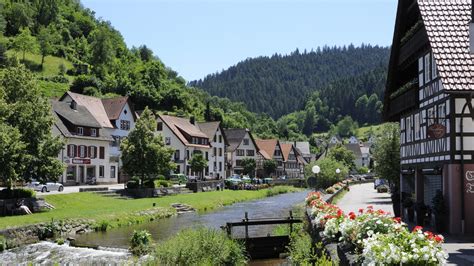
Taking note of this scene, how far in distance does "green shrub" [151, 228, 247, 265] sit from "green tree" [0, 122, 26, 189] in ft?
58.6

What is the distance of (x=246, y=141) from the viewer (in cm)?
11894

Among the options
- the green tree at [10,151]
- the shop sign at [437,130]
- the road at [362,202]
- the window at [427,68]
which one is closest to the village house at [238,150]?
the road at [362,202]

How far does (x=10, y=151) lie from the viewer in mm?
33875

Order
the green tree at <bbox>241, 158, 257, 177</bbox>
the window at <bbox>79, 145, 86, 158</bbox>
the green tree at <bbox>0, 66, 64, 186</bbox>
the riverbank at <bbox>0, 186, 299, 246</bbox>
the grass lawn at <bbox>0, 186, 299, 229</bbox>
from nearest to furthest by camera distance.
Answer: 1. the riverbank at <bbox>0, 186, 299, 246</bbox>
2. the grass lawn at <bbox>0, 186, 299, 229</bbox>
3. the green tree at <bbox>0, 66, 64, 186</bbox>
4. the window at <bbox>79, 145, 86, 158</bbox>
5. the green tree at <bbox>241, 158, 257, 177</bbox>

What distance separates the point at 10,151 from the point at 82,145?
3328 centimetres

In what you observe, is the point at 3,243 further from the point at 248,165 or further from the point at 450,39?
the point at 248,165

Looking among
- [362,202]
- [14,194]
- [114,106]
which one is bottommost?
[362,202]

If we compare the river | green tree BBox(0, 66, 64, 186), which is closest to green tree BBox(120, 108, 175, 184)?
the river

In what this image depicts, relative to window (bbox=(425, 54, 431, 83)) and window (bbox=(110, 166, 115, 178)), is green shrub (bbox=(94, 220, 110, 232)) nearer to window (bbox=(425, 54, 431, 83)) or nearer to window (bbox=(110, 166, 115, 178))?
window (bbox=(425, 54, 431, 83))

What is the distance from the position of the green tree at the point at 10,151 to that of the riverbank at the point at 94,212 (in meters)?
2.90

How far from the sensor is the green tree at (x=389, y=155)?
4412cm

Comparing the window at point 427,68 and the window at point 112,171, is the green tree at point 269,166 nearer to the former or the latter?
the window at point 112,171

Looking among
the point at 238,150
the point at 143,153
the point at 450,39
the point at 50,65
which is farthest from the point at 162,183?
the point at 50,65

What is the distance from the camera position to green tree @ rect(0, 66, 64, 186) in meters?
37.5
